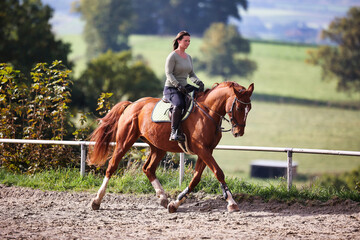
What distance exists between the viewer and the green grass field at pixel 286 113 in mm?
58406

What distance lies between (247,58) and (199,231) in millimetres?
68698

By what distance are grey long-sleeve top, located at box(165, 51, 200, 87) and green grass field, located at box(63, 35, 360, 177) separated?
4397cm

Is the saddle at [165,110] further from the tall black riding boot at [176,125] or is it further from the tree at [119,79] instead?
the tree at [119,79]

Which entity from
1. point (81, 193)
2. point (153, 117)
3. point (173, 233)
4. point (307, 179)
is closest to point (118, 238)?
point (173, 233)

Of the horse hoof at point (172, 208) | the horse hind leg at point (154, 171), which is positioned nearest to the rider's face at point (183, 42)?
the horse hind leg at point (154, 171)

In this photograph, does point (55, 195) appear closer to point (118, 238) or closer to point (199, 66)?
point (118, 238)

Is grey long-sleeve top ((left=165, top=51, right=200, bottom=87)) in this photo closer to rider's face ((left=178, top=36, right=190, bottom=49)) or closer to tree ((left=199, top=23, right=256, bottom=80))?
rider's face ((left=178, top=36, right=190, bottom=49))

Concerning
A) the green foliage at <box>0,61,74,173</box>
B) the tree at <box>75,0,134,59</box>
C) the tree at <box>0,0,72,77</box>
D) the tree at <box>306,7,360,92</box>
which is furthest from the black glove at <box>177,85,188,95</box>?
the tree at <box>75,0,134,59</box>

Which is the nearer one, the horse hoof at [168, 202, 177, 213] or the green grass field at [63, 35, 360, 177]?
the horse hoof at [168, 202, 177, 213]

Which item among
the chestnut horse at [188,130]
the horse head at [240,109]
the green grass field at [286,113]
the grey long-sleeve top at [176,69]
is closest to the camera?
the horse head at [240,109]

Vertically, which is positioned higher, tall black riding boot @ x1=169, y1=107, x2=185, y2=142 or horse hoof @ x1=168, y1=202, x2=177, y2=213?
tall black riding boot @ x1=169, y1=107, x2=185, y2=142

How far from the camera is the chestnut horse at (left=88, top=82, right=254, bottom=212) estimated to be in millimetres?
7602

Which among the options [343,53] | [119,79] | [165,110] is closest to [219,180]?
[165,110]

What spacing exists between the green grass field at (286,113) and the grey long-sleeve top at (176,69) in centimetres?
4397
